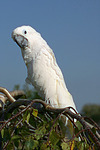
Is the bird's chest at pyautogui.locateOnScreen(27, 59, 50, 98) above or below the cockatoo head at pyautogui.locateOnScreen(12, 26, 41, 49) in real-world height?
below

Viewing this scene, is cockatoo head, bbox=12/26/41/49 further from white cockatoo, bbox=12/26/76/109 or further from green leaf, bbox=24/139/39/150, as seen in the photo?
green leaf, bbox=24/139/39/150

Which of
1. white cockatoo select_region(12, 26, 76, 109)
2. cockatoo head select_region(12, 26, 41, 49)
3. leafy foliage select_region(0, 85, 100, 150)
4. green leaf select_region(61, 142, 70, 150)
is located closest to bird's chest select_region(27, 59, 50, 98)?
white cockatoo select_region(12, 26, 76, 109)

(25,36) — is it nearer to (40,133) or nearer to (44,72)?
(44,72)

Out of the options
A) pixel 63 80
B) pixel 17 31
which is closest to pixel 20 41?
pixel 17 31

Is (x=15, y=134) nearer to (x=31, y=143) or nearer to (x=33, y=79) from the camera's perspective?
(x=31, y=143)

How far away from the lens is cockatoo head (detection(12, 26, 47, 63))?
220cm

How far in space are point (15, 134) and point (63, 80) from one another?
1.27m

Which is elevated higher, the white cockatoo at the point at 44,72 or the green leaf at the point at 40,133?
the white cockatoo at the point at 44,72

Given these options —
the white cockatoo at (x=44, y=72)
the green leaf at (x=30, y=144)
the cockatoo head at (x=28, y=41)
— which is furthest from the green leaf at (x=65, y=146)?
the cockatoo head at (x=28, y=41)

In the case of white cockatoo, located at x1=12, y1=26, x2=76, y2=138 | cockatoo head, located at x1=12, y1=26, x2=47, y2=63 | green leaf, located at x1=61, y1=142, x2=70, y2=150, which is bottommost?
Result: green leaf, located at x1=61, y1=142, x2=70, y2=150

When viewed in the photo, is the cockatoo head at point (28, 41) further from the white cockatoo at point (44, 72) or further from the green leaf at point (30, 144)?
the green leaf at point (30, 144)

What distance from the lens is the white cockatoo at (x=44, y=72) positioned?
213 centimetres

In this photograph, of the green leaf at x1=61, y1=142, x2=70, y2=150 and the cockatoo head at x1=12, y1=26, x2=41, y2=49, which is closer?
the green leaf at x1=61, y1=142, x2=70, y2=150

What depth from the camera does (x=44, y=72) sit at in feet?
7.14
